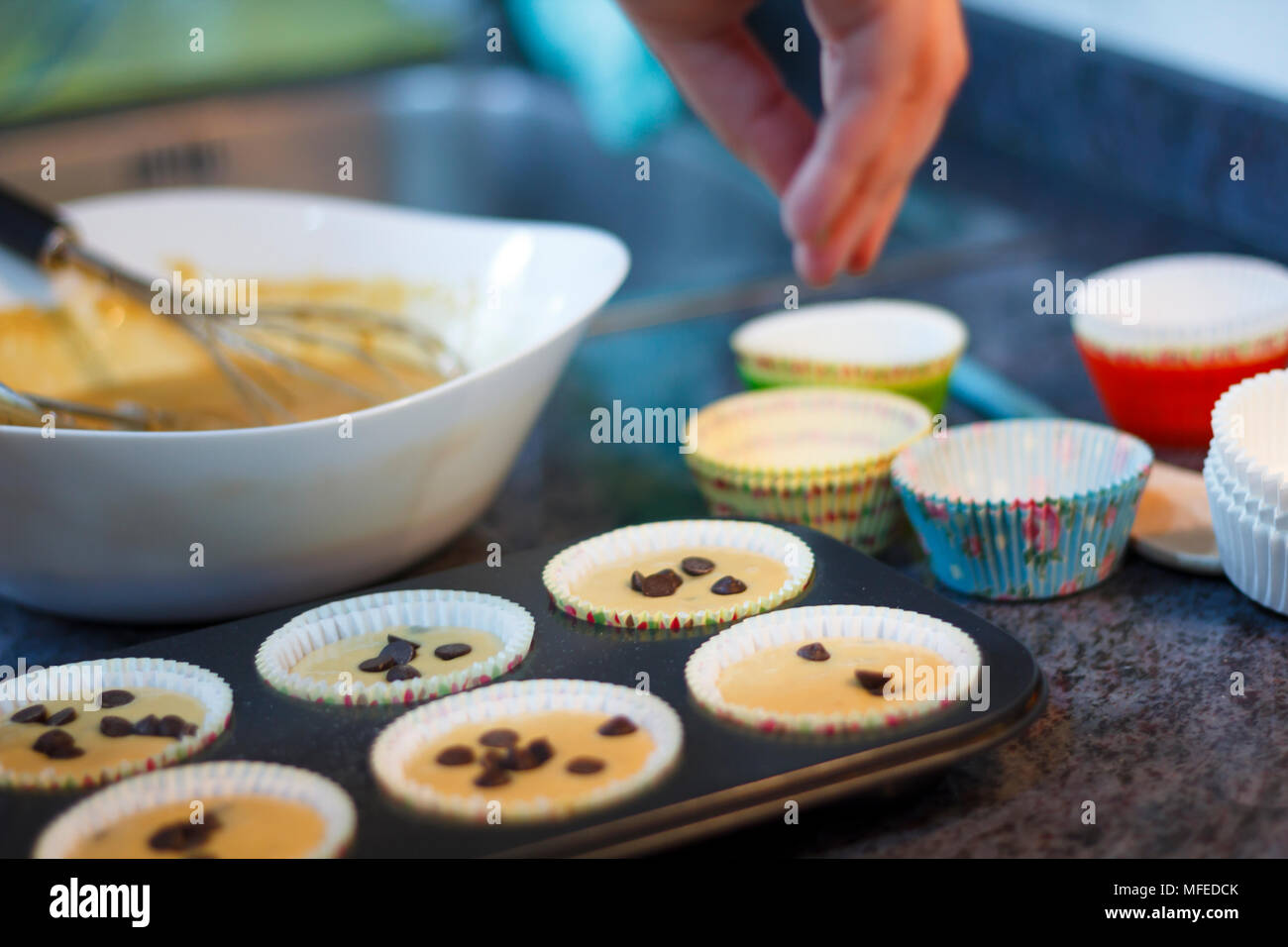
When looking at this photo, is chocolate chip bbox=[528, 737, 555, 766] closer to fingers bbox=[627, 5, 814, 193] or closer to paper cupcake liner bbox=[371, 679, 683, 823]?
paper cupcake liner bbox=[371, 679, 683, 823]

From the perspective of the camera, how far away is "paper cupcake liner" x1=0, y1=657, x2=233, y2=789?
2.12 feet

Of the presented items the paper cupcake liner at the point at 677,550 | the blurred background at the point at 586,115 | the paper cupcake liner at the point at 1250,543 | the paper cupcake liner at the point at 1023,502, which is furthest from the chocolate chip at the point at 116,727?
the blurred background at the point at 586,115

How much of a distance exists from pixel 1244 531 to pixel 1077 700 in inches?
5.2

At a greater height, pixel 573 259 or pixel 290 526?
pixel 573 259

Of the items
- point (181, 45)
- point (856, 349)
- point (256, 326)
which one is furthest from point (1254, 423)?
point (181, 45)

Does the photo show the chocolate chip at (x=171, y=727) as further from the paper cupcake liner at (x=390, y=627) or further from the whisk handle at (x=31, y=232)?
the whisk handle at (x=31, y=232)

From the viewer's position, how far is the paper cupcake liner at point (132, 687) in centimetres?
65

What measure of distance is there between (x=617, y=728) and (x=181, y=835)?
200 mm

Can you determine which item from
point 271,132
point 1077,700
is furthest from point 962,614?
point 271,132

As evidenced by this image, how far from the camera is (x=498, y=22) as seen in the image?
7.22 feet

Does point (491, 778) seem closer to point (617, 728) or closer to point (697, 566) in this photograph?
point (617, 728)

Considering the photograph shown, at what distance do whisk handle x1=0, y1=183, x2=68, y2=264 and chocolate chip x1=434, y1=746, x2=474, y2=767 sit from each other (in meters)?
0.64

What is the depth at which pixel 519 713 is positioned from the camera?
0.70m
